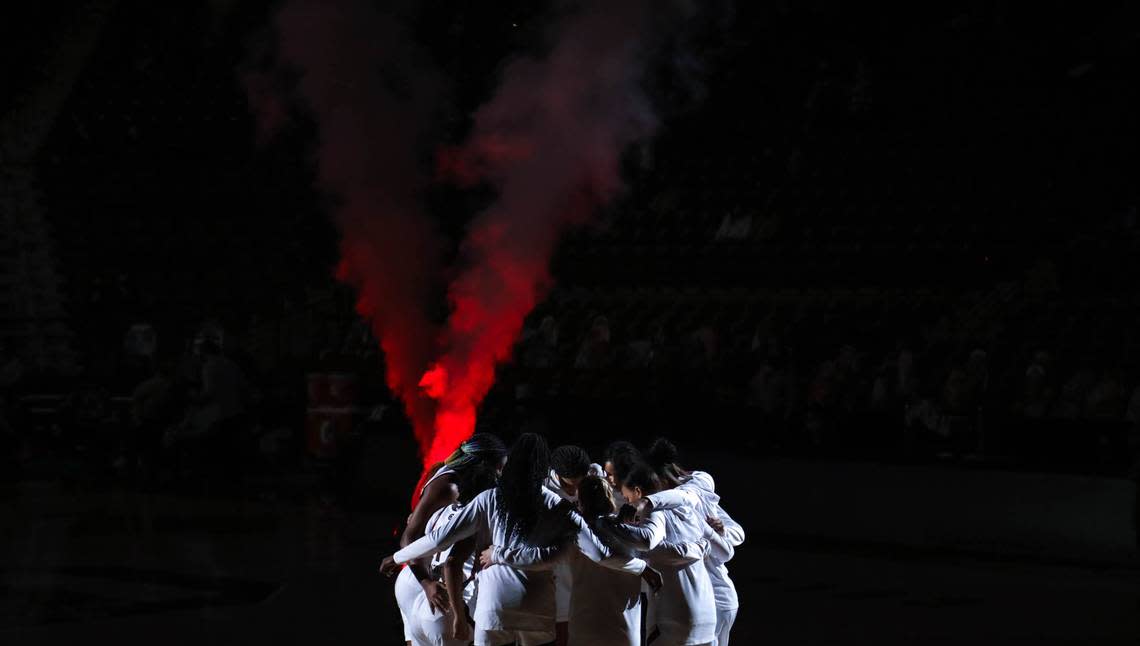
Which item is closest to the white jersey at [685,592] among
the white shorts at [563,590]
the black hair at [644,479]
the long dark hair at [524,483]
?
the black hair at [644,479]

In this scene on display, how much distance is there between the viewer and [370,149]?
17609 millimetres

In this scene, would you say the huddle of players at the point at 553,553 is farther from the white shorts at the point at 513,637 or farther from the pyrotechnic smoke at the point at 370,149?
the pyrotechnic smoke at the point at 370,149

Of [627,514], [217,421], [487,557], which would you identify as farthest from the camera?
[217,421]

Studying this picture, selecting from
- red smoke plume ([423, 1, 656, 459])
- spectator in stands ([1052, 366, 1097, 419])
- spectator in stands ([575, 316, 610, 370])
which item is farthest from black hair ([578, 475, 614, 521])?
spectator in stands ([575, 316, 610, 370])

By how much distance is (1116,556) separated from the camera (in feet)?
53.2

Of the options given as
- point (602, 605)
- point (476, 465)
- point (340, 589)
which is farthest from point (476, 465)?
point (340, 589)

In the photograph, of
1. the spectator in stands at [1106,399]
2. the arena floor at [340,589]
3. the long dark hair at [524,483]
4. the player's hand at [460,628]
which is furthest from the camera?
the spectator in stands at [1106,399]

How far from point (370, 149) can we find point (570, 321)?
9.34m

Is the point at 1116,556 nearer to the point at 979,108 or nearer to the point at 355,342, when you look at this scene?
the point at 979,108

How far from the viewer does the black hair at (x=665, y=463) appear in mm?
9359

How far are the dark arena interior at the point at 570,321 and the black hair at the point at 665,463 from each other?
2 cm

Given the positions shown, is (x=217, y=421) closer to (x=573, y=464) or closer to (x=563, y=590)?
(x=573, y=464)

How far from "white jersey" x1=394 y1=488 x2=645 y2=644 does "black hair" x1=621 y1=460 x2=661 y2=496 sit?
2.28ft

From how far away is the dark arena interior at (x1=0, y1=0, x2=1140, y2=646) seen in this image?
12.8m
